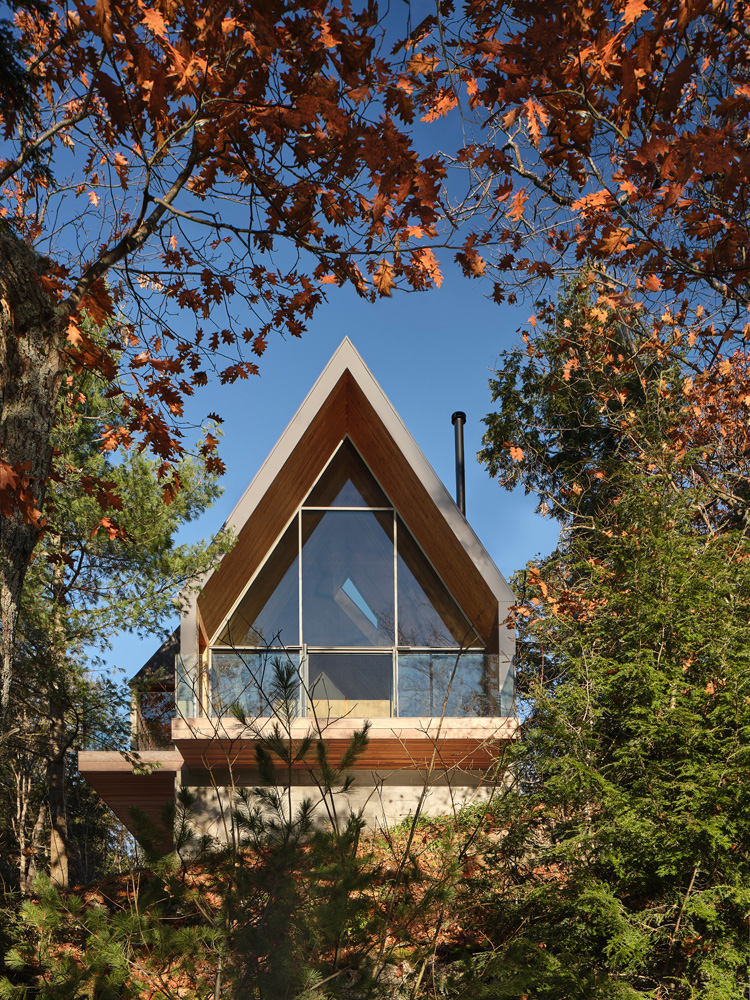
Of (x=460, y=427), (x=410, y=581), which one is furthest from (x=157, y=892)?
(x=460, y=427)

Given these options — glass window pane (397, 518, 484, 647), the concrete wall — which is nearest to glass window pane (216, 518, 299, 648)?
glass window pane (397, 518, 484, 647)

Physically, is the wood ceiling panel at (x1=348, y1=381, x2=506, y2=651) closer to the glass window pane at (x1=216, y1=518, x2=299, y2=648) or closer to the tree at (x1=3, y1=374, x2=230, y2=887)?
the glass window pane at (x1=216, y1=518, x2=299, y2=648)

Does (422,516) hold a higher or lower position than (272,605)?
higher

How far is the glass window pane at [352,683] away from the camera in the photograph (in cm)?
1122

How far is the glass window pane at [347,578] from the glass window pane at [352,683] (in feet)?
1.04

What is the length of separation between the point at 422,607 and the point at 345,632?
1377 millimetres


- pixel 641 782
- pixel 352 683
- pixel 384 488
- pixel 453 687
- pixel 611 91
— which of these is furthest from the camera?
pixel 384 488

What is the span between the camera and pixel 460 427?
15.3 meters

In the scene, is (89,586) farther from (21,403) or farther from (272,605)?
(21,403)

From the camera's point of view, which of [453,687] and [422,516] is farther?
[422,516]

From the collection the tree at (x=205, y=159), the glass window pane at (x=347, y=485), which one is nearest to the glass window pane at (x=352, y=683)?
the glass window pane at (x=347, y=485)

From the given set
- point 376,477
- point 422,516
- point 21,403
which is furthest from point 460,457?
point 21,403

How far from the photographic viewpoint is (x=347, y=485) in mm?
13406

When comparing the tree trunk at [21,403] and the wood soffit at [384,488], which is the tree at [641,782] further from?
the tree trunk at [21,403]
